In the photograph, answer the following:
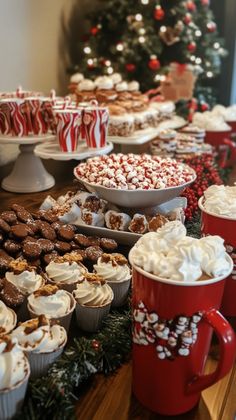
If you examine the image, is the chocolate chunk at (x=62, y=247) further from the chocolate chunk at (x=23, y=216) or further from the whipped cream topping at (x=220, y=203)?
the whipped cream topping at (x=220, y=203)

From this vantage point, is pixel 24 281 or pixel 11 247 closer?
pixel 24 281

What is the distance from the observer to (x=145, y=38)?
2848 mm

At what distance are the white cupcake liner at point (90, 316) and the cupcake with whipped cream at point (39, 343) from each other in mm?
119

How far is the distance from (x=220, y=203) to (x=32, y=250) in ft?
1.38

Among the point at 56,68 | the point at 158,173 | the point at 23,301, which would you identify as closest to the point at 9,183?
the point at 158,173

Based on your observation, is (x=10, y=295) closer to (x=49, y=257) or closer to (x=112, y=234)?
(x=49, y=257)

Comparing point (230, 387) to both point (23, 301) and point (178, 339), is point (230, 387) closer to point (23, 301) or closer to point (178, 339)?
point (178, 339)

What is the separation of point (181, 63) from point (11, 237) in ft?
7.53

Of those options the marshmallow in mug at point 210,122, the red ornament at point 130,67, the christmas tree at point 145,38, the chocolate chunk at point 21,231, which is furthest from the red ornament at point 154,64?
the chocolate chunk at point 21,231

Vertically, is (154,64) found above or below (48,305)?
above

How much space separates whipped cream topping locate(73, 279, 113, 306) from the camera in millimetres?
870

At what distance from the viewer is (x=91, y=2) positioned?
10.8 feet

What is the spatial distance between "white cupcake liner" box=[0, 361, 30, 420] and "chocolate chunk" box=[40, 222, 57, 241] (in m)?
0.50

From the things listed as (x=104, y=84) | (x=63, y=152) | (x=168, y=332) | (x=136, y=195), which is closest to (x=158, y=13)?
(x=104, y=84)
